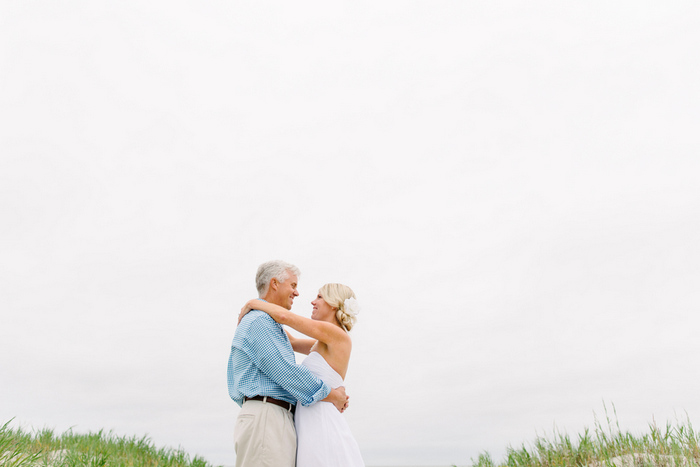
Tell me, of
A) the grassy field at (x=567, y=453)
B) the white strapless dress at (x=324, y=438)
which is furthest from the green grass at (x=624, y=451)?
the white strapless dress at (x=324, y=438)

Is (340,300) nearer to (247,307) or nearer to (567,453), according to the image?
(247,307)

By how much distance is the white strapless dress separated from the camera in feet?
16.7

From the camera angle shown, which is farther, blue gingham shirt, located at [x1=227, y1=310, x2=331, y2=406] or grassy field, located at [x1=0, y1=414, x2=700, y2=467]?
grassy field, located at [x1=0, y1=414, x2=700, y2=467]

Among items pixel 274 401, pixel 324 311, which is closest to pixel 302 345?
pixel 324 311

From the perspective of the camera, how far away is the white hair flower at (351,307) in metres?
5.80

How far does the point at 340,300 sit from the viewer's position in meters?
5.86

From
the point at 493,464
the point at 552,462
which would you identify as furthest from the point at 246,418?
the point at 493,464

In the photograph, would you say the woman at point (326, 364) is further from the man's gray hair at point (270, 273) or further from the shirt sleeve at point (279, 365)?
the man's gray hair at point (270, 273)

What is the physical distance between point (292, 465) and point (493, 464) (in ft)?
19.3

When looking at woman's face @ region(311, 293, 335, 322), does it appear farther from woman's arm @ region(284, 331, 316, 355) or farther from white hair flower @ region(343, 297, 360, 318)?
woman's arm @ region(284, 331, 316, 355)

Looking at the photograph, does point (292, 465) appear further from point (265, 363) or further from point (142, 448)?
point (142, 448)

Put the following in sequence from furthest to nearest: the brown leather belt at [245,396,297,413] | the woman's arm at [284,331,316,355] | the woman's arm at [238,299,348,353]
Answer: the woman's arm at [284,331,316,355] < the woman's arm at [238,299,348,353] < the brown leather belt at [245,396,297,413]

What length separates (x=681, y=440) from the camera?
7930mm

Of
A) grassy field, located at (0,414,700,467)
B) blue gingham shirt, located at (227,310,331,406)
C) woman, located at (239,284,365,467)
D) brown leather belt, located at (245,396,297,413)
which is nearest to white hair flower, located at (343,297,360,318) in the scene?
woman, located at (239,284,365,467)
